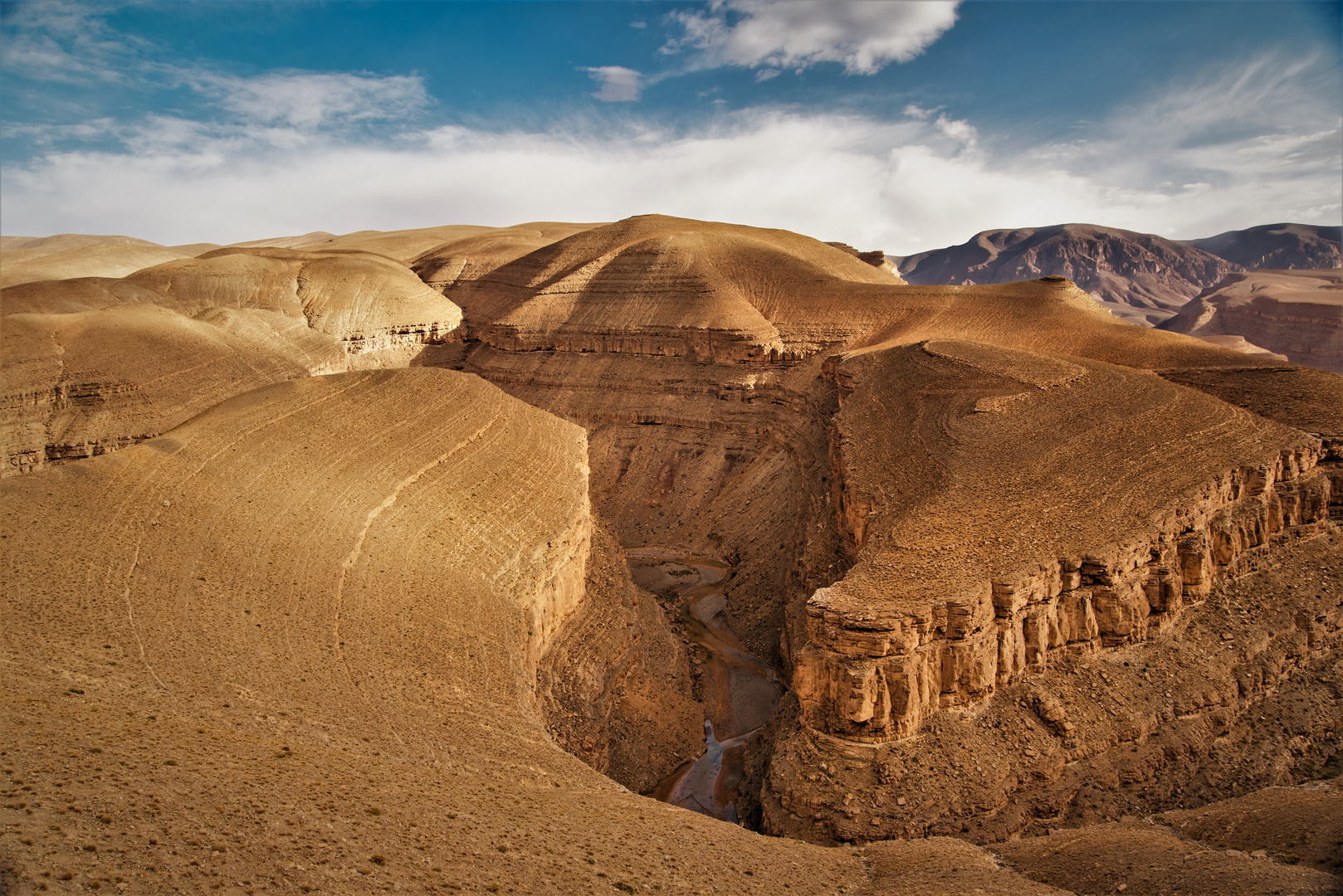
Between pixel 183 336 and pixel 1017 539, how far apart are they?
48282mm

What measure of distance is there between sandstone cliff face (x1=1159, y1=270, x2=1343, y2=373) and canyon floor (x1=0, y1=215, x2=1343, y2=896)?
242 ft

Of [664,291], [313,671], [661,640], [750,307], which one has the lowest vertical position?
[661,640]

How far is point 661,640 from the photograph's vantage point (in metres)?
38.6

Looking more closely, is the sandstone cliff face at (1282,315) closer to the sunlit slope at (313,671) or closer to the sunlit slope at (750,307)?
the sunlit slope at (750,307)

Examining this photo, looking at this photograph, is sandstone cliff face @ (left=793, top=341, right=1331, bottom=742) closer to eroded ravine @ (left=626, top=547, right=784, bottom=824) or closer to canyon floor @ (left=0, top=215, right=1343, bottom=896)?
canyon floor @ (left=0, top=215, right=1343, bottom=896)

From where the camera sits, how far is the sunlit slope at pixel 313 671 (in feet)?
44.0

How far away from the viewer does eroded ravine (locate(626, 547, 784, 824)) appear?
1184 inches

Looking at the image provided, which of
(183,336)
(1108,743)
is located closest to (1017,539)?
(1108,743)

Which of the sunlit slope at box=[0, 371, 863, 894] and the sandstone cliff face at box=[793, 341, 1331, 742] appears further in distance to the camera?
the sandstone cliff face at box=[793, 341, 1331, 742]

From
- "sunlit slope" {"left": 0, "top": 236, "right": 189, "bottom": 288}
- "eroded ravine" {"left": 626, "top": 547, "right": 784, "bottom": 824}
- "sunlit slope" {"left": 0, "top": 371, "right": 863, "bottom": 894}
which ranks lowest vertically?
"eroded ravine" {"left": 626, "top": 547, "right": 784, "bottom": 824}

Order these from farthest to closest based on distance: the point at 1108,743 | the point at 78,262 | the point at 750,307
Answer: the point at 78,262 < the point at 750,307 < the point at 1108,743

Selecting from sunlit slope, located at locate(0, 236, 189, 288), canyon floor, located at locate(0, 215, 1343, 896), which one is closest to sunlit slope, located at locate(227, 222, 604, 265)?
sunlit slope, located at locate(0, 236, 189, 288)

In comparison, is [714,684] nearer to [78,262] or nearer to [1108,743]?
[1108,743]

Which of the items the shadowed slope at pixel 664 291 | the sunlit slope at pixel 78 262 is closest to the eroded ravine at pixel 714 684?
the shadowed slope at pixel 664 291
